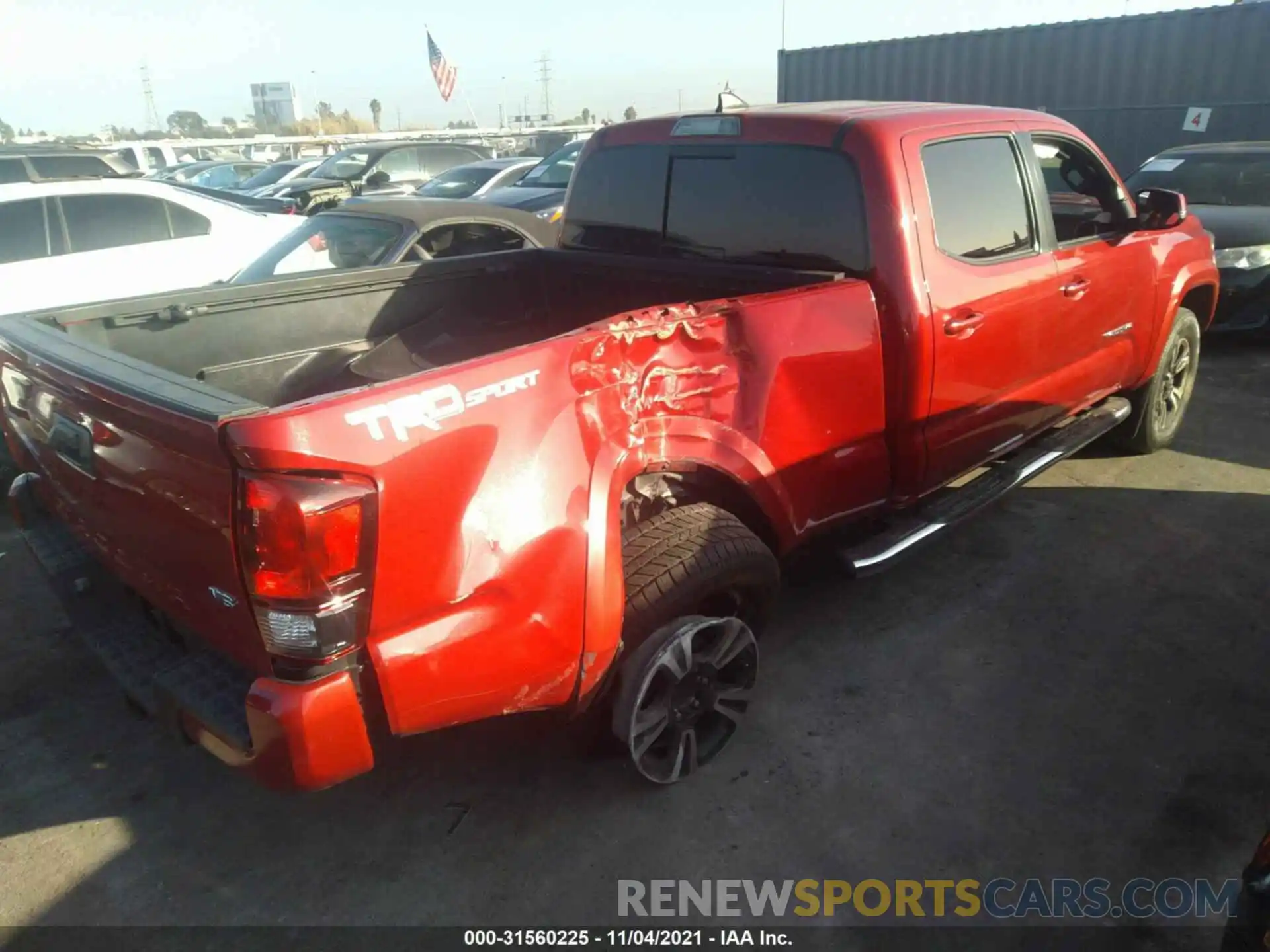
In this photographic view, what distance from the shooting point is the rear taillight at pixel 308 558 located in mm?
1942

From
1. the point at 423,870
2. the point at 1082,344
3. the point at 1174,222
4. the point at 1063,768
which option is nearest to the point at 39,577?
the point at 423,870

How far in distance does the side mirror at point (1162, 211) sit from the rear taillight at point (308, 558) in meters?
4.17

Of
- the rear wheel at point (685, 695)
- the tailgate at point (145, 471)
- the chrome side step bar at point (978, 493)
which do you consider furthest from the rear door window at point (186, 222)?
the rear wheel at point (685, 695)

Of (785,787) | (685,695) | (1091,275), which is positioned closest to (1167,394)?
(1091,275)

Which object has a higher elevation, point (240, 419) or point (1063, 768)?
point (240, 419)

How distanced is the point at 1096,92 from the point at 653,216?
536 inches

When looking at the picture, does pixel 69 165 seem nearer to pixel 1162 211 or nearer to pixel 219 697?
pixel 219 697

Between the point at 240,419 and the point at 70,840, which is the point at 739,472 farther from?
the point at 70,840

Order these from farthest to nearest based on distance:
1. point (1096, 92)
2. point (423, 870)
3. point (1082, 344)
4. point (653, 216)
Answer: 1. point (1096, 92)
2. point (1082, 344)
3. point (653, 216)
4. point (423, 870)

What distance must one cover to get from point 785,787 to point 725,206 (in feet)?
7.21

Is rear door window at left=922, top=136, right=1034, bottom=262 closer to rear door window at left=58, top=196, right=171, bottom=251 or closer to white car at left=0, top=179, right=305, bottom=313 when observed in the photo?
white car at left=0, top=179, right=305, bottom=313

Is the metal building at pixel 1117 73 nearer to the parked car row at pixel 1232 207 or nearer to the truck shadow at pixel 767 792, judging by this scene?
the parked car row at pixel 1232 207

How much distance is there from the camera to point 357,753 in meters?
2.14

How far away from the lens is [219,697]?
227cm
